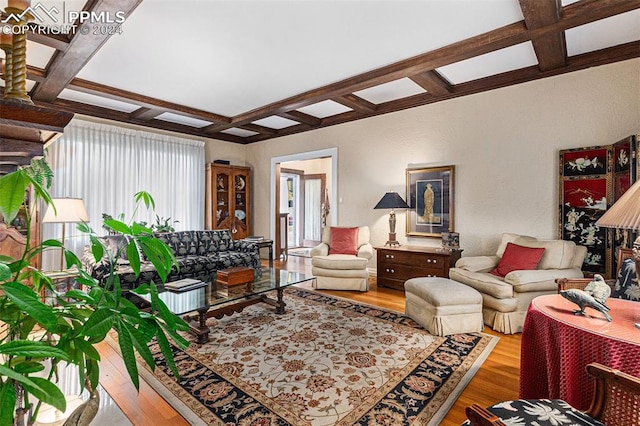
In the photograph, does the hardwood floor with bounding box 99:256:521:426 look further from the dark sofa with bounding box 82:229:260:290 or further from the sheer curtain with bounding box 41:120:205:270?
the sheer curtain with bounding box 41:120:205:270

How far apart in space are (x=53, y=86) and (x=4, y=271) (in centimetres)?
475

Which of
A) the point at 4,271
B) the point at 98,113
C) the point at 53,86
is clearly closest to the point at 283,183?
the point at 98,113

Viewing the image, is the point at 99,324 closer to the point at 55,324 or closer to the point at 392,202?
the point at 55,324

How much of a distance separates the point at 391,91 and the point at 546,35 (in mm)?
2001

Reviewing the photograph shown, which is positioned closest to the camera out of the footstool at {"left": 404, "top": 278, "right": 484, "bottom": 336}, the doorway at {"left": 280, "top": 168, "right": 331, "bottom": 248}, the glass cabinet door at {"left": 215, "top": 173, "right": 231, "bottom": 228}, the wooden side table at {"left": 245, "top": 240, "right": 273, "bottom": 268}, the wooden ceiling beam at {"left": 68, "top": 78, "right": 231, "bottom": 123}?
the footstool at {"left": 404, "top": 278, "right": 484, "bottom": 336}

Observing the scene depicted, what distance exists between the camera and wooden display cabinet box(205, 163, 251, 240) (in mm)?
6637

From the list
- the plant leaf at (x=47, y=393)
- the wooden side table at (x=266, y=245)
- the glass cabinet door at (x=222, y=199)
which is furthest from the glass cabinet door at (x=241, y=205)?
the plant leaf at (x=47, y=393)

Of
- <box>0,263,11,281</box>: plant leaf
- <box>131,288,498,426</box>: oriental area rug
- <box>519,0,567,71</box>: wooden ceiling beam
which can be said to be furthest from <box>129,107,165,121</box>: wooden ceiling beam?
<box>0,263,11,281</box>: plant leaf

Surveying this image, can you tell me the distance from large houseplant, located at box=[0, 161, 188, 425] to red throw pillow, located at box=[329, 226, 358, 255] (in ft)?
14.3

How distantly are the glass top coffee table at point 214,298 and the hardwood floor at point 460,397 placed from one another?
1.80 feet

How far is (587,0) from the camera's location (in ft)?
8.23

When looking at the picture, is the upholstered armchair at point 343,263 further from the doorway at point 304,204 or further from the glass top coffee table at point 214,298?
the doorway at point 304,204

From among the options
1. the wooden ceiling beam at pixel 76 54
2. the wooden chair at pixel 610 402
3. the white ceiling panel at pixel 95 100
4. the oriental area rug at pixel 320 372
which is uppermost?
the white ceiling panel at pixel 95 100

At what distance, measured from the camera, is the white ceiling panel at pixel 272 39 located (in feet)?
8.62
